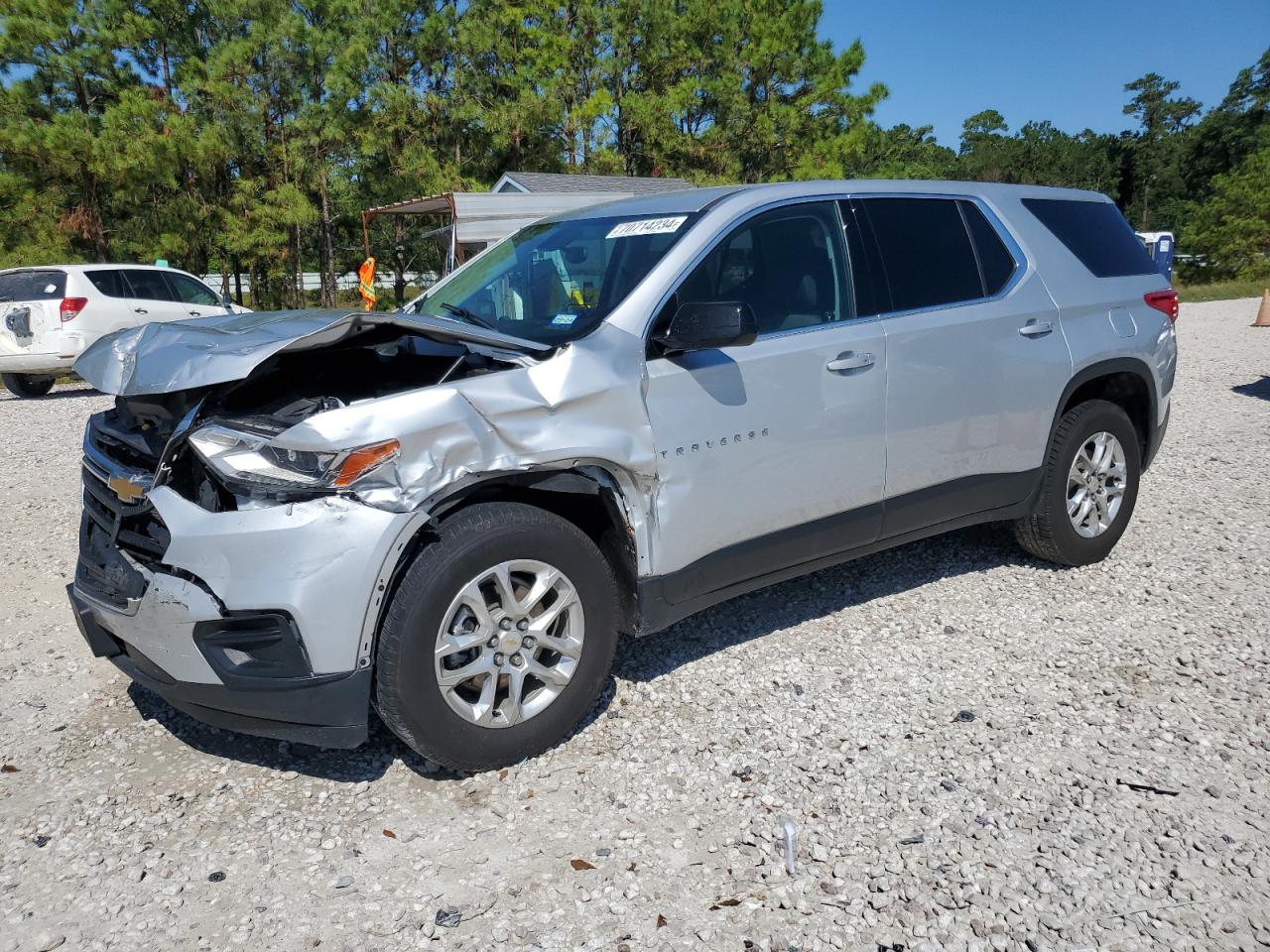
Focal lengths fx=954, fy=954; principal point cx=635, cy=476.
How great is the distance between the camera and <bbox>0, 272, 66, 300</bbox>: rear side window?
1225cm

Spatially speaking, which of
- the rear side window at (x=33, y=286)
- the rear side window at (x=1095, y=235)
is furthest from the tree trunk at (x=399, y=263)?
the rear side window at (x=1095, y=235)

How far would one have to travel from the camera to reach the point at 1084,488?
486 centimetres

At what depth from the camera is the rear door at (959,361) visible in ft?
13.1

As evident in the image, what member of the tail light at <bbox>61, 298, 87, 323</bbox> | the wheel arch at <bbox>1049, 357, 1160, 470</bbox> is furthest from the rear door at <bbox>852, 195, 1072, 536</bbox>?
the tail light at <bbox>61, 298, 87, 323</bbox>

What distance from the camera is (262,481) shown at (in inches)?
107

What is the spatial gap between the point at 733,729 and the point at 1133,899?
135cm

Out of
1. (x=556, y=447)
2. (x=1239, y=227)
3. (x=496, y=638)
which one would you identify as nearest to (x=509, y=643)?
(x=496, y=638)

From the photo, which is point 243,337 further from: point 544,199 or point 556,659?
point 544,199

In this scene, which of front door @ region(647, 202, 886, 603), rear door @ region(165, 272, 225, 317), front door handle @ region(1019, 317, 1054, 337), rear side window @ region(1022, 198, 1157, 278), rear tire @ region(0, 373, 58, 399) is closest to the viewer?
front door @ region(647, 202, 886, 603)

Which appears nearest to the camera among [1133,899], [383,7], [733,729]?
[1133,899]

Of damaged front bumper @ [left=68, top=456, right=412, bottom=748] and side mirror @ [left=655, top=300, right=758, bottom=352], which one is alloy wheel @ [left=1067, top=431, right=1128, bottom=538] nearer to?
side mirror @ [left=655, top=300, right=758, bottom=352]

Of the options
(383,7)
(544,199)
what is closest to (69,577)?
(544,199)

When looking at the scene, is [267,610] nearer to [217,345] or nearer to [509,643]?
[509,643]

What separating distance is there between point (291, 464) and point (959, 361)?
110 inches
